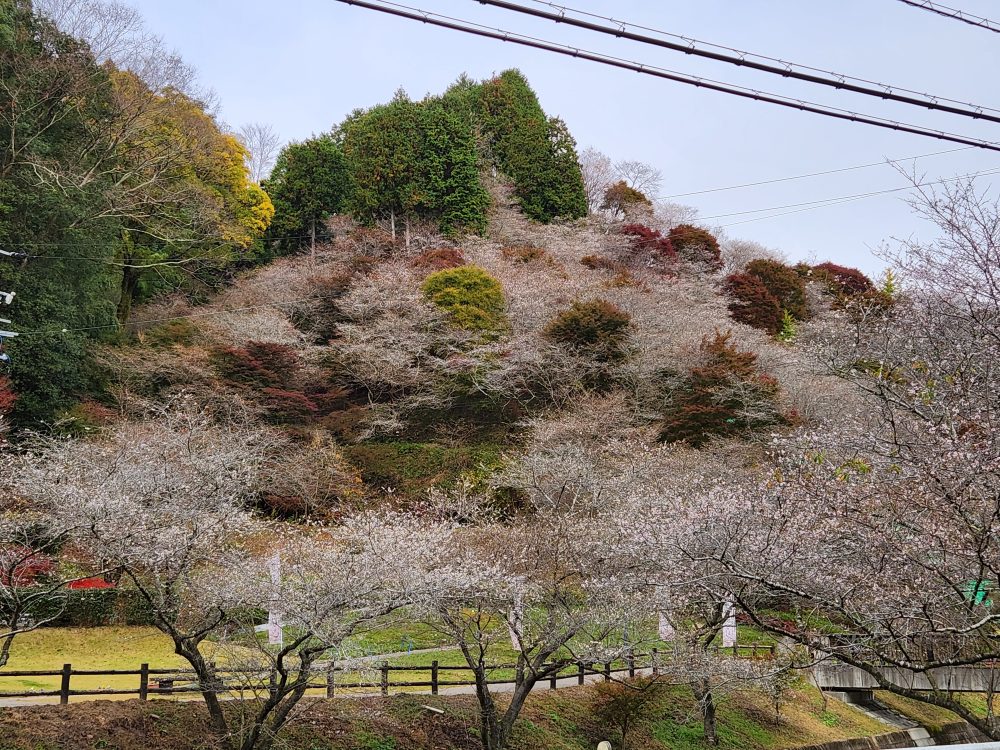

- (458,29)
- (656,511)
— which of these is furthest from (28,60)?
(458,29)

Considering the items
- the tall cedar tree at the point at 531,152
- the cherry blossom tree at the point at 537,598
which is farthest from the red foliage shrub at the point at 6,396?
the tall cedar tree at the point at 531,152

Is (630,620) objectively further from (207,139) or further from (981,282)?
(207,139)

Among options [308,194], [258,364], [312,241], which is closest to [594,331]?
[258,364]

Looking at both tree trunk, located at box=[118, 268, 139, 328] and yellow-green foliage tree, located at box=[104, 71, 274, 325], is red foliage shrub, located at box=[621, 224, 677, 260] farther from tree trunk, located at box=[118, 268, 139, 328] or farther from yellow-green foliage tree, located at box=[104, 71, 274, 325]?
tree trunk, located at box=[118, 268, 139, 328]

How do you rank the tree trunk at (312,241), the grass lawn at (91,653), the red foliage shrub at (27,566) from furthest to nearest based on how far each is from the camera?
the tree trunk at (312,241) → the grass lawn at (91,653) → the red foliage shrub at (27,566)

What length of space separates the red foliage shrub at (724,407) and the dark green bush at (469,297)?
6.69m

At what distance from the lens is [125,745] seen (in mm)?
11180

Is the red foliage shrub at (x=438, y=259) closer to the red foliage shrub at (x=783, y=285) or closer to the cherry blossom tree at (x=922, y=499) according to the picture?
the red foliage shrub at (x=783, y=285)

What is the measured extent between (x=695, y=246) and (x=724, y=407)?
16561 millimetres

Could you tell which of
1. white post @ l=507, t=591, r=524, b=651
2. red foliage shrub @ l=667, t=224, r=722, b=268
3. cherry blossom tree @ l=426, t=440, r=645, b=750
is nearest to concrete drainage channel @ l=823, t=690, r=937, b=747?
cherry blossom tree @ l=426, t=440, r=645, b=750

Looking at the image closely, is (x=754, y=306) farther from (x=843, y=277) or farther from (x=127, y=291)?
(x=127, y=291)

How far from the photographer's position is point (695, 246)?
37.0 metres

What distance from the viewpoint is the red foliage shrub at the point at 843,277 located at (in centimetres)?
3813

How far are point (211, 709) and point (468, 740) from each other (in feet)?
13.6
